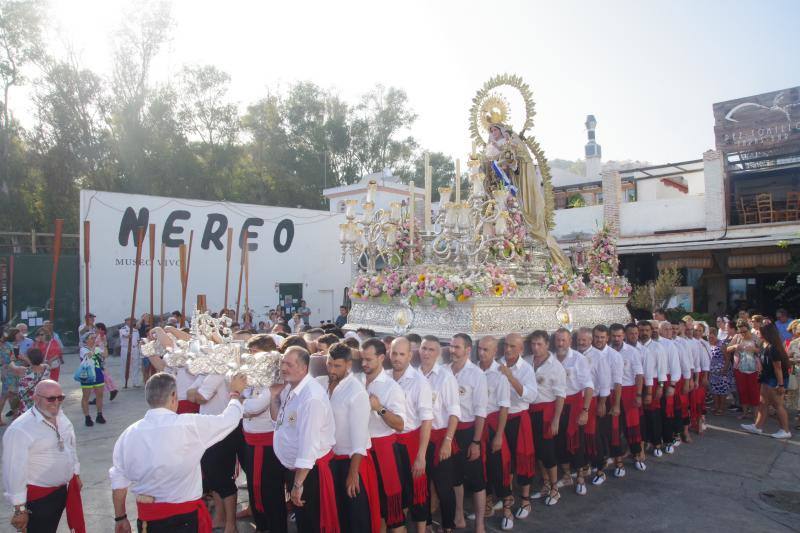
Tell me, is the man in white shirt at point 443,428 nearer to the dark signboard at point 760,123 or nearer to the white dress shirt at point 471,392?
the white dress shirt at point 471,392

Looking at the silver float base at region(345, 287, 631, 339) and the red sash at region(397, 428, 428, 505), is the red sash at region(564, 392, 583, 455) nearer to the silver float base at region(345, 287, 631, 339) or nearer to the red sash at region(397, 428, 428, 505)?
the silver float base at region(345, 287, 631, 339)

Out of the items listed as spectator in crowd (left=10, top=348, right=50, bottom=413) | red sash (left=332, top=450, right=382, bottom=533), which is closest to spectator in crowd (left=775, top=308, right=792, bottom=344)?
red sash (left=332, top=450, right=382, bottom=533)

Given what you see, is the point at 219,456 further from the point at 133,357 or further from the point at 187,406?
the point at 133,357

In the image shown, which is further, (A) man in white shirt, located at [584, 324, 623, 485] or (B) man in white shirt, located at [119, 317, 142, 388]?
(B) man in white shirt, located at [119, 317, 142, 388]

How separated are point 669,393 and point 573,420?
1.87 metres

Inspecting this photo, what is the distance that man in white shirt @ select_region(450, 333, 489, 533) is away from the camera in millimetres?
4465

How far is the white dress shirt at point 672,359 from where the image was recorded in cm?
664

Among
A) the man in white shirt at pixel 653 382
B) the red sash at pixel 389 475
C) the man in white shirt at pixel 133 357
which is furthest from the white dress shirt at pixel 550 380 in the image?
the man in white shirt at pixel 133 357

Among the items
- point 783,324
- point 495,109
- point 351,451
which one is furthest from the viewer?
point 783,324

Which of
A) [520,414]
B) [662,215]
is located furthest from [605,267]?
[662,215]

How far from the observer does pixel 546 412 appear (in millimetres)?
5238

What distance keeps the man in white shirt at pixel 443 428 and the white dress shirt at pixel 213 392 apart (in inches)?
65.8

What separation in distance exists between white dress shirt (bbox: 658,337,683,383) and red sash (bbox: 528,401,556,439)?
2.20m

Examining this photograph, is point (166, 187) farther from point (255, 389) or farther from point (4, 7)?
point (255, 389)
